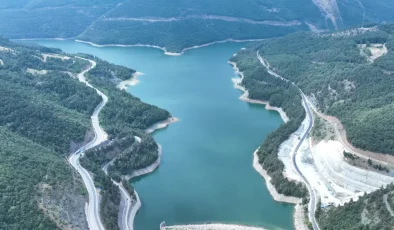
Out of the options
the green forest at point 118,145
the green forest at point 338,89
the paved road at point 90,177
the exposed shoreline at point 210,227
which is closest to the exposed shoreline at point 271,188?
the green forest at point 338,89

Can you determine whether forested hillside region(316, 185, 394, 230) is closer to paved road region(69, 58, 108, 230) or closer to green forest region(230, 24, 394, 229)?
green forest region(230, 24, 394, 229)

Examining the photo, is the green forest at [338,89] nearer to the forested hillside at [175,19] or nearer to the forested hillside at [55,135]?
the forested hillside at [55,135]

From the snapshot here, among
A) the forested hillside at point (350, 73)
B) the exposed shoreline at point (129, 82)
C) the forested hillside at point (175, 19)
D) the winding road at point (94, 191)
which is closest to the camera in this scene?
the winding road at point (94, 191)

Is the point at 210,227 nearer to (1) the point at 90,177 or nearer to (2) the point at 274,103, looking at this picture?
(1) the point at 90,177

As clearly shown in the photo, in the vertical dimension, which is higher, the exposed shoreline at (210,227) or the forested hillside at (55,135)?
the forested hillside at (55,135)

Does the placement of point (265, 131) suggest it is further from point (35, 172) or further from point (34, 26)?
point (34, 26)

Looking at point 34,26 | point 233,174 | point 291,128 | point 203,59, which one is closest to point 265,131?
point 291,128
